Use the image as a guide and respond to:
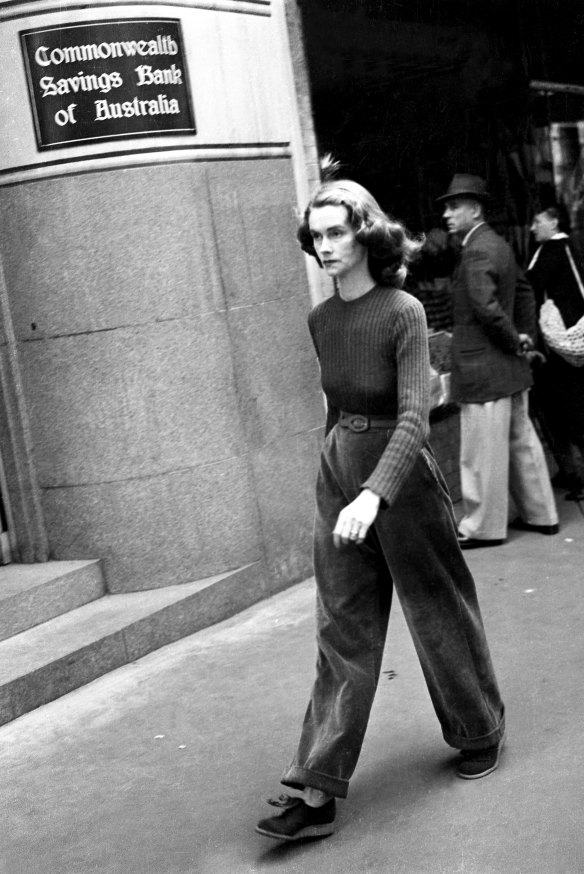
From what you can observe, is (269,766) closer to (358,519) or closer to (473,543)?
(358,519)

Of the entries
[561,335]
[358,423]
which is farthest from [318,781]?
[561,335]

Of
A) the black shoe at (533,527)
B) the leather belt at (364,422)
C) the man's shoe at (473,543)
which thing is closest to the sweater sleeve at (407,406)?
the leather belt at (364,422)

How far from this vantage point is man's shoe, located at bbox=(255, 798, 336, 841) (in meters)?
3.72

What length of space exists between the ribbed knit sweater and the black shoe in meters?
3.60

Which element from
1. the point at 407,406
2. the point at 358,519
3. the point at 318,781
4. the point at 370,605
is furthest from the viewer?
the point at 370,605

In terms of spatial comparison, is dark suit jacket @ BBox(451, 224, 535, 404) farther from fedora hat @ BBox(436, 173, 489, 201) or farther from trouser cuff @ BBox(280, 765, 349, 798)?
trouser cuff @ BBox(280, 765, 349, 798)

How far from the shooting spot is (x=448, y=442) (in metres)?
8.15

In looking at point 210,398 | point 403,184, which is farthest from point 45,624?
point 403,184

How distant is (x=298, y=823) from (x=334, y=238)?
1.72 meters

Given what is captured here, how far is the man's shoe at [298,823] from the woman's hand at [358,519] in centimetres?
87

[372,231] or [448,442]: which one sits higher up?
[372,231]

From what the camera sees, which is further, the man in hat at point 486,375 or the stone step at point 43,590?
the man in hat at point 486,375

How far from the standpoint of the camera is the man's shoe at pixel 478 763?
4.02 m

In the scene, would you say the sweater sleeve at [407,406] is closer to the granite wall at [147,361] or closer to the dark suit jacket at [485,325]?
the granite wall at [147,361]
